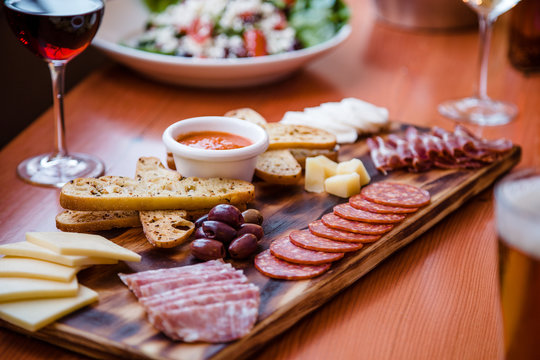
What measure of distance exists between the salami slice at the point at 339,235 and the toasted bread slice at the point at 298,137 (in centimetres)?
42

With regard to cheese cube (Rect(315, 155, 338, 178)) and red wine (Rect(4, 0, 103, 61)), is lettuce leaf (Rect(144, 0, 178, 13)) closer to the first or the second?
red wine (Rect(4, 0, 103, 61))

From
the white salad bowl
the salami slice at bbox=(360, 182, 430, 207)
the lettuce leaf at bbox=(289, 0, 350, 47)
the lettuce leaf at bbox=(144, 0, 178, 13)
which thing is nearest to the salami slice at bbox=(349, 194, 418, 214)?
the salami slice at bbox=(360, 182, 430, 207)

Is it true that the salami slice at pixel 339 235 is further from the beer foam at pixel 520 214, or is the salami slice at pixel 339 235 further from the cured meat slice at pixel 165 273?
the beer foam at pixel 520 214

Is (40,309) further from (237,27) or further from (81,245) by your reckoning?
(237,27)

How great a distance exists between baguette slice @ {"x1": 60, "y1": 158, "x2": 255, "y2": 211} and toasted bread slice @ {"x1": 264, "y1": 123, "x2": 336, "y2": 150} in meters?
0.29

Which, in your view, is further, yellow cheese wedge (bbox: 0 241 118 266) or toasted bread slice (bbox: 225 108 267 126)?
toasted bread slice (bbox: 225 108 267 126)

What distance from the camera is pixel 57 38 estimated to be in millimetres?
1682

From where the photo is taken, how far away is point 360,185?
1795 millimetres

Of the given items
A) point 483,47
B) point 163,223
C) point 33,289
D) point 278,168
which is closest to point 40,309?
point 33,289

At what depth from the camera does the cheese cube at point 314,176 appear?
1.79 meters

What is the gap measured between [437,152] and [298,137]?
0.41 metres

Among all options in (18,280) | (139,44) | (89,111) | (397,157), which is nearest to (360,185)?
(397,157)

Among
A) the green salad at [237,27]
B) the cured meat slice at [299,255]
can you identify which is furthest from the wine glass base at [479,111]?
the cured meat slice at [299,255]

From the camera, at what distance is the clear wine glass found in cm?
229
